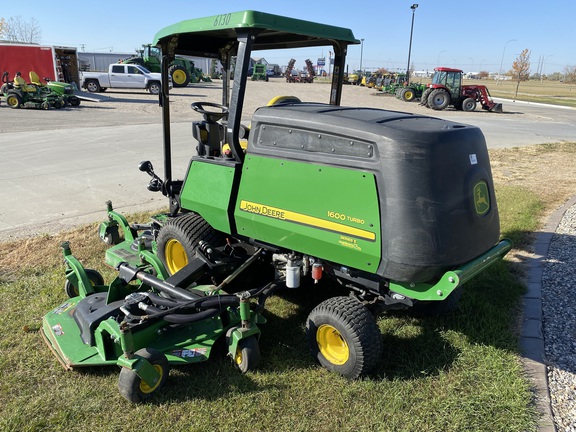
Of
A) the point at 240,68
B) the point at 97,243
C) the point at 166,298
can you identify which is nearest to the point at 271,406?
the point at 166,298

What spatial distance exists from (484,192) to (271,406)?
6.14 feet

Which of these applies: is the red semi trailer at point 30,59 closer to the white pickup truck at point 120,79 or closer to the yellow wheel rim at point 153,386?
the white pickup truck at point 120,79

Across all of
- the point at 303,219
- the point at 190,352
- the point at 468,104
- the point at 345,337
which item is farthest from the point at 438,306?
the point at 468,104

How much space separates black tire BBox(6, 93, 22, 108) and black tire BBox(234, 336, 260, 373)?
18.0 metres

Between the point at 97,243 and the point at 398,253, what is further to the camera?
the point at 97,243

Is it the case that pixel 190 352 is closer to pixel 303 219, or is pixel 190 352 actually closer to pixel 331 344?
pixel 331 344

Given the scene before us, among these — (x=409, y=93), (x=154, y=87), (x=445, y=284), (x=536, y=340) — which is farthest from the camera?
(x=409, y=93)

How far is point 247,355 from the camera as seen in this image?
2.91 m

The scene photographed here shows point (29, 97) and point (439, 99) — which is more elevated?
point (439, 99)

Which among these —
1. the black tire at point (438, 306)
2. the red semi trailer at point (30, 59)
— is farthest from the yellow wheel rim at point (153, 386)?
the red semi trailer at point (30, 59)

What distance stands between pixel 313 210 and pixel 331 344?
95 cm

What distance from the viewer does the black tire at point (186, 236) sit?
11.8 feet

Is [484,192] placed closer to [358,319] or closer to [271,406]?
[358,319]

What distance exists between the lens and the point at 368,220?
2.67m
